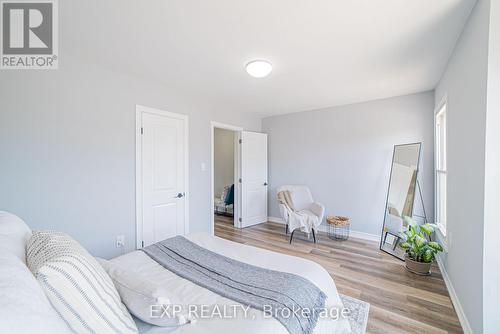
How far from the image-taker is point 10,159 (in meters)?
1.89

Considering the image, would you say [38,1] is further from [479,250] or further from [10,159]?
[479,250]

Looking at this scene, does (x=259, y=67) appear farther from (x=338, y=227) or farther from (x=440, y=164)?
(x=338, y=227)

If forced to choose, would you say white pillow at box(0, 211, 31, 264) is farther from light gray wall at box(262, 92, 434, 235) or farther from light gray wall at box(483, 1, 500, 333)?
light gray wall at box(262, 92, 434, 235)

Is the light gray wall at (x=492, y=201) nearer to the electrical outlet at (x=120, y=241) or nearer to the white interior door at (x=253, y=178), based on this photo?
the electrical outlet at (x=120, y=241)

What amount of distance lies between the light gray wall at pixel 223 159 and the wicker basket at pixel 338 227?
2883 mm

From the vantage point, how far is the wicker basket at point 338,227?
3636mm

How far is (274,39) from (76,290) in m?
2.10

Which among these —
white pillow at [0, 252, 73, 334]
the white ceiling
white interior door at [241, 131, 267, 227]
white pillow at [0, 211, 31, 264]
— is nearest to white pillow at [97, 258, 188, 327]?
white pillow at [0, 252, 73, 334]

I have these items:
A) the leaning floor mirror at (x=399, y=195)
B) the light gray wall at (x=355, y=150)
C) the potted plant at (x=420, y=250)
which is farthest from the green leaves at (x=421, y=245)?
Result: the light gray wall at (x=355, y=150)

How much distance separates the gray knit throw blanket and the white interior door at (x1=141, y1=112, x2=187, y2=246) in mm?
1289

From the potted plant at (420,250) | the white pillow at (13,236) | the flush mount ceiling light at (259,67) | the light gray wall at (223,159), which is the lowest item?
the potted plant at (420,250)

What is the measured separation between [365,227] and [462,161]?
87.4 inches

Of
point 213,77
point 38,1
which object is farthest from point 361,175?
point 38,1

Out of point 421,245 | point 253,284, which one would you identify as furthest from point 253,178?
point 253,284
